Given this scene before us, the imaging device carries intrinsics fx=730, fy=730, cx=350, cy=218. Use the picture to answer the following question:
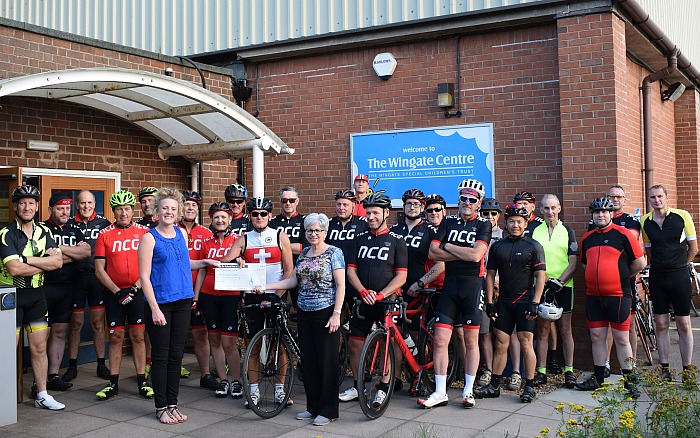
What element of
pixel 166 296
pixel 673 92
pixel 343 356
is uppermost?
pixel 673 92

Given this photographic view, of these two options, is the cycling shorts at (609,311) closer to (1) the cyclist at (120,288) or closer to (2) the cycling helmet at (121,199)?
(1) the cyclist at (120,288)

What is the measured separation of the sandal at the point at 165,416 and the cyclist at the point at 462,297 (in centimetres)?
225

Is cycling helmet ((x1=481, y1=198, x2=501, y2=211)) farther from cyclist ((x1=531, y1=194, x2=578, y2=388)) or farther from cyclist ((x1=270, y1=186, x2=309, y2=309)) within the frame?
cyclist ((x1=270, y1=186, x2=309, y2=309))

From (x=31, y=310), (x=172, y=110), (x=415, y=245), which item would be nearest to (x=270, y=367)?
(x=415, y=245)

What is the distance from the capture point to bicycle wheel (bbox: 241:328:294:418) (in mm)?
6598

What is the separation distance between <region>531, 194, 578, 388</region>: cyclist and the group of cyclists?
0.02m

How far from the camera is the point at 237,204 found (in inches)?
321

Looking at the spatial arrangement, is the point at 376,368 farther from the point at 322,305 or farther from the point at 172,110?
the point at 172,110

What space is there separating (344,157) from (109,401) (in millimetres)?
5003

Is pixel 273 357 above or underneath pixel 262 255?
underneath

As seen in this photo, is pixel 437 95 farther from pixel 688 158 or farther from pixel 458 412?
pixel 688 158

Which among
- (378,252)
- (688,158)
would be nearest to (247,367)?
(378,252)

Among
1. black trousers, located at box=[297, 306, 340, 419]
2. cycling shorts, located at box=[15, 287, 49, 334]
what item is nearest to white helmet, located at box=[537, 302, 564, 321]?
black trousers, located at box=[297, 306, 340, 419]

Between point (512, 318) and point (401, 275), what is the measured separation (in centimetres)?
124
